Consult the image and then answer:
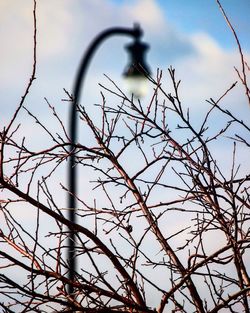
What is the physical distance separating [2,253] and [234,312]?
1.40 meters

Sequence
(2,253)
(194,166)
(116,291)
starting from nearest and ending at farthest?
(2,253) < (116,291) < (194,166)

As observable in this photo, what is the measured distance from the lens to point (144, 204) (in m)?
4.00

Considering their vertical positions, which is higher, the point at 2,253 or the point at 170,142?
the point at 170,142

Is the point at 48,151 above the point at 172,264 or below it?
above

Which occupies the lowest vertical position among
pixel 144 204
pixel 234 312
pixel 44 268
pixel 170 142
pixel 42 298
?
pixel 234 312

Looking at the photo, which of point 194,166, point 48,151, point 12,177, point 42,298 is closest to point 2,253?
point 42,298

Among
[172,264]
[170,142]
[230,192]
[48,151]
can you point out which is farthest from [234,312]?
[48,151]

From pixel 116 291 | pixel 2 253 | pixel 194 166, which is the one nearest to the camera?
pixel 2 253

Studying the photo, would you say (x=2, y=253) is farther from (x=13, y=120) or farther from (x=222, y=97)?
(x=222, y=97)

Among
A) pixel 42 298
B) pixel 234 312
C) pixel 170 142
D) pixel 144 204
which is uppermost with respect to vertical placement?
pixel 170 142

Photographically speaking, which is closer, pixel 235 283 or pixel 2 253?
pixel 2 253

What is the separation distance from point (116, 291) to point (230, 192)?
2.95 ft

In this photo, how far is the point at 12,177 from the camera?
3.73 m

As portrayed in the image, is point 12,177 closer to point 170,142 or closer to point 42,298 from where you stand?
point 42,298
